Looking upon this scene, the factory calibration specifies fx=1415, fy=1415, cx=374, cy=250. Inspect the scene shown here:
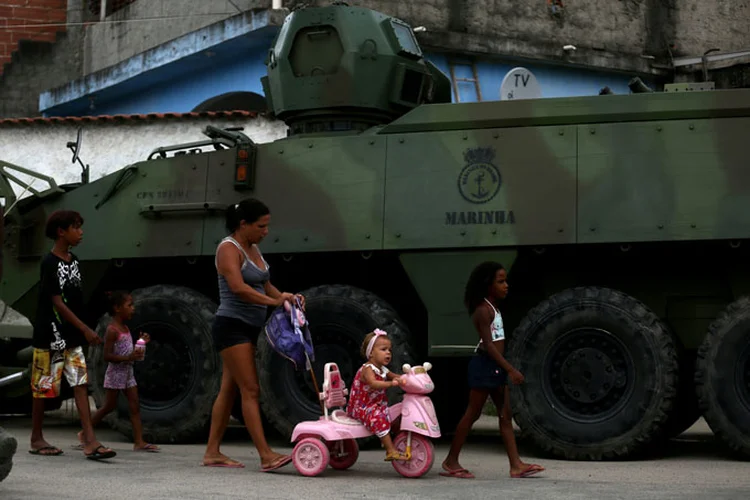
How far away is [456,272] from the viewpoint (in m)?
9.41

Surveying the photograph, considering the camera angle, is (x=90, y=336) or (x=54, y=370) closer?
(x=90, y=336)

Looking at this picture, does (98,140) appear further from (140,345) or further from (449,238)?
(449,238)

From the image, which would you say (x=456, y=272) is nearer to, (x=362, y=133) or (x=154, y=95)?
(x=362, y=133)

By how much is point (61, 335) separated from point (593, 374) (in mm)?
3295

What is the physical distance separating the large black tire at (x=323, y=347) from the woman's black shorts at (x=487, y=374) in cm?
168

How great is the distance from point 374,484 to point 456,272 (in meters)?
2.36

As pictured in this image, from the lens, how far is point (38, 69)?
72.5 ft

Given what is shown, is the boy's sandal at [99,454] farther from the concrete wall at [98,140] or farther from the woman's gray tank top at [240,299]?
the concrete wall at [98,140]

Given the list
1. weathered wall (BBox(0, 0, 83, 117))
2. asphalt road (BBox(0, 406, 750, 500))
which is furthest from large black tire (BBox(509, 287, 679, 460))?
weathered wall (BBox(0, 0, 83, 117))

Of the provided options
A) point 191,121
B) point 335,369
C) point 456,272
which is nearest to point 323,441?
point 335,369

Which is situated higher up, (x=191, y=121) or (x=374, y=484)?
(x=191, y=121)

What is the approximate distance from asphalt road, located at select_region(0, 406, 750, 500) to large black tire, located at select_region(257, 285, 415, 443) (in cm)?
45

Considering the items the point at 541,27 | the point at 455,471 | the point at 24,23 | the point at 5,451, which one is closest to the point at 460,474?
the point at 455,471

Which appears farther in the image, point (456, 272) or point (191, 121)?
point (191, 121)
